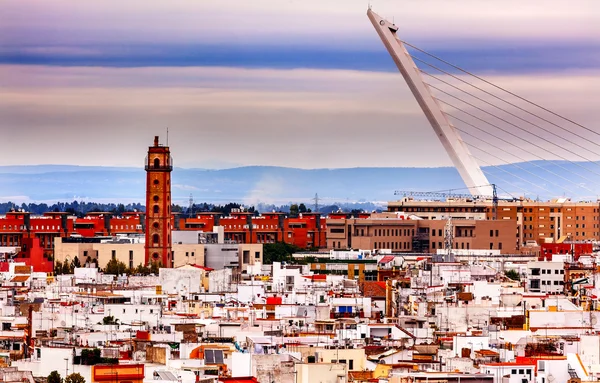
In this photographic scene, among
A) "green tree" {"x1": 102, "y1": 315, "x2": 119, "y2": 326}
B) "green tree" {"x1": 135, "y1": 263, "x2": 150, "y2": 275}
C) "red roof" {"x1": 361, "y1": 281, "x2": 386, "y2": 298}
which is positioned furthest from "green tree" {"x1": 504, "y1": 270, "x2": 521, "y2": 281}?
"green tree" {"x1": 102, "y1": 315, "x2": 119, "y2": 326}

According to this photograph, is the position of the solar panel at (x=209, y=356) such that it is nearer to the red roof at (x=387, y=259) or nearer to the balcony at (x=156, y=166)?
the red roof at (x=387, y=259)

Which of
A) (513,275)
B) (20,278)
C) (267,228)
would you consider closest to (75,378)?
(20,278)

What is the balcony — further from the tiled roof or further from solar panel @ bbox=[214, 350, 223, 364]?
solar panel @ bbox=[214, 350, 223, 364]

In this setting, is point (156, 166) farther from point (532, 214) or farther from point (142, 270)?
point (532, 214)

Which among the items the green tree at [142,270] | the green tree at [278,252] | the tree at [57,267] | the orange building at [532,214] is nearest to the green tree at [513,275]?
the green tree at [142,270]

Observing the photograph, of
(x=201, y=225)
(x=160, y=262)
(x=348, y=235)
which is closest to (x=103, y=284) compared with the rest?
(x=160, y=262)

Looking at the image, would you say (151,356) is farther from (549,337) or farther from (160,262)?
(160,262)
